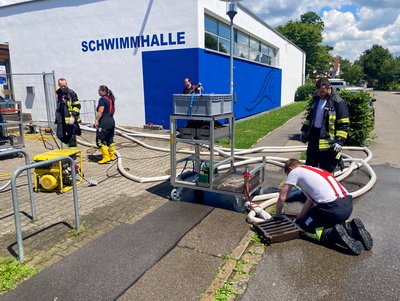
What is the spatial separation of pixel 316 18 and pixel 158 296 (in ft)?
284

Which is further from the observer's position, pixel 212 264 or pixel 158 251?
pixel 158 251

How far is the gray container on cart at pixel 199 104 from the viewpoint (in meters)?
4.70

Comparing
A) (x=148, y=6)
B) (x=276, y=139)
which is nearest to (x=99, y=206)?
(x=276, y=139)

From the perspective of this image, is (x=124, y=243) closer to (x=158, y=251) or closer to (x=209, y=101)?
(x=158, y=251)

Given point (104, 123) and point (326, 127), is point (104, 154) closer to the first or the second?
point (104, 123)

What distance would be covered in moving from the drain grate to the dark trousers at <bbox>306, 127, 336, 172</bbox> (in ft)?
4.70

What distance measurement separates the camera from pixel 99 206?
16.7 feet

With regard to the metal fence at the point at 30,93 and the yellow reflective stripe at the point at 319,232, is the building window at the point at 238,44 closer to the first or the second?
the metal fence at the point at 30,93

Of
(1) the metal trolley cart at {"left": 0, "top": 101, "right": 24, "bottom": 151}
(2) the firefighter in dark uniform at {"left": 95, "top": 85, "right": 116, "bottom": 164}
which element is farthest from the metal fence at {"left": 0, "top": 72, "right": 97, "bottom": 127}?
(2) the firefighter in dark uniform at {"left": 95, "top": 85, "right": 116, "bottom": 164}

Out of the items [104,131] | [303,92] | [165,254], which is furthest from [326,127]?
[303,92]

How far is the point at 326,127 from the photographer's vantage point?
5039mm

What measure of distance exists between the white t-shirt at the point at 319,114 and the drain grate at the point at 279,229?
1690mm

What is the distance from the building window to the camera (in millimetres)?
12984

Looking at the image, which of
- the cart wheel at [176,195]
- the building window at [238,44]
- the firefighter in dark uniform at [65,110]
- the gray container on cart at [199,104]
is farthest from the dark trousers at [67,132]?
the building window at [238,44]
